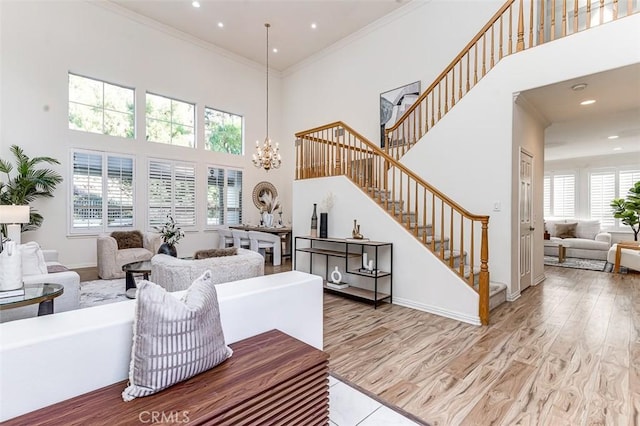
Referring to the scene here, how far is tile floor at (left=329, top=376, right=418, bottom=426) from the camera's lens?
6.15 feet

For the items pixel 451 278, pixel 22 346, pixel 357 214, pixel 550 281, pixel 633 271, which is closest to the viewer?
pixel 22 346

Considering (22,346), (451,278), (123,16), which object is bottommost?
(451,278)

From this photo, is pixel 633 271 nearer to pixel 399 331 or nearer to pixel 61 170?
pixel 399 331

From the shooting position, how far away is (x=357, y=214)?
479 cm

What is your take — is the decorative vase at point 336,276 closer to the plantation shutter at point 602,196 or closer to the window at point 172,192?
the window at point 172,192

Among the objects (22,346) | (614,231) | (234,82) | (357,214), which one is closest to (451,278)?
(357,214)

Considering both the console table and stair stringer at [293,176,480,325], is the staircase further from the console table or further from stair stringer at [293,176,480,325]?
the console table

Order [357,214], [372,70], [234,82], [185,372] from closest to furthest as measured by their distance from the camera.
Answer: [185,372]
[357,214]
[372,70]
[234,82]

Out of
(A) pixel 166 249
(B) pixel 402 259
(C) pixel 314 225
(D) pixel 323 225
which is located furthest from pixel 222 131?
(B) pixel 402 259

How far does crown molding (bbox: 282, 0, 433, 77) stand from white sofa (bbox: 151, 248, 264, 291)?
632 cm

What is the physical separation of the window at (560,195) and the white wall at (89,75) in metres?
9.98

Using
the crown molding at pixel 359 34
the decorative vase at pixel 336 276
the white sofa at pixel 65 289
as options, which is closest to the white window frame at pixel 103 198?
the white sofa at pixel 65 289

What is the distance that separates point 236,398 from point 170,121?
786 cm

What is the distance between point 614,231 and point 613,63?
26.5 ft
